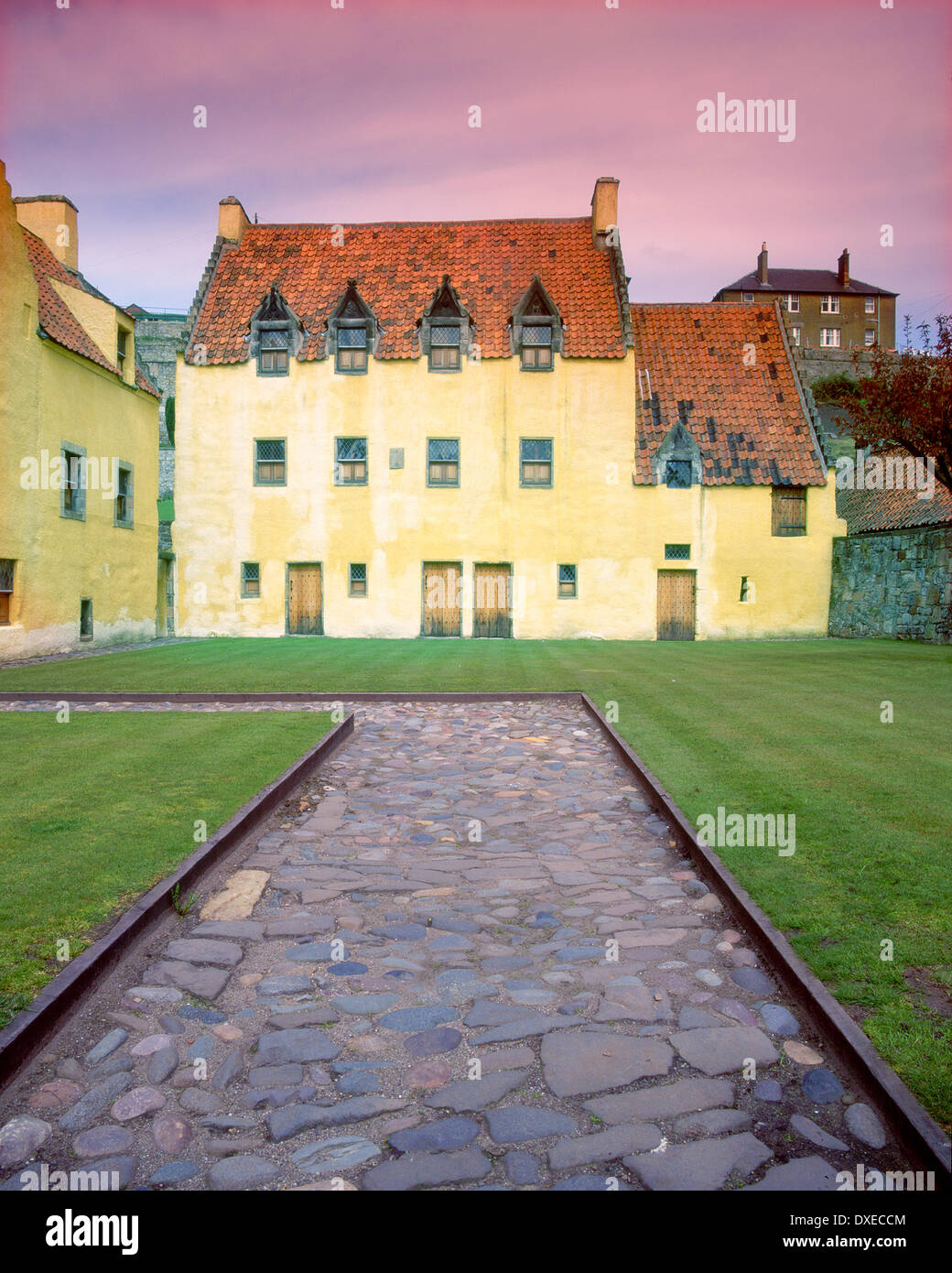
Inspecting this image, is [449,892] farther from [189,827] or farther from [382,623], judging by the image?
[382,623]

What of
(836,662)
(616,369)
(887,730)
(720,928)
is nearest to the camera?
(720,928)

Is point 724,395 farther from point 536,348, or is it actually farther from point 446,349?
point 446,349

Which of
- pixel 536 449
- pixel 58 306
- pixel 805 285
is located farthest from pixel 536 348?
pixel 805 285

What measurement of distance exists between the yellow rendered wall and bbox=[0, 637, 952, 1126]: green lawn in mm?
7384

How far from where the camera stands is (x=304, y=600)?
3158 cm

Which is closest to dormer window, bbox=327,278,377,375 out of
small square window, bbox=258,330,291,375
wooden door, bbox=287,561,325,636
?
small square window, bbox=258,330,291,375

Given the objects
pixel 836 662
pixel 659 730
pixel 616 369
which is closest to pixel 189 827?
pixel 659 730

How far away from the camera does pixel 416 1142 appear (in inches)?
121

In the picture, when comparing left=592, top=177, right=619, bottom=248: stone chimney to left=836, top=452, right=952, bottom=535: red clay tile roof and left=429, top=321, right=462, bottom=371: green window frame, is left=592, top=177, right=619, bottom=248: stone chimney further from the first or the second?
left=836, top=452, right=952, bottom=535: red clay tile roof

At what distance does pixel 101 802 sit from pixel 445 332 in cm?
2687

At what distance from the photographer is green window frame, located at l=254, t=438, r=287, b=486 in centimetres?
3148

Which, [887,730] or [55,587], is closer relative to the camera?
[887,730]
